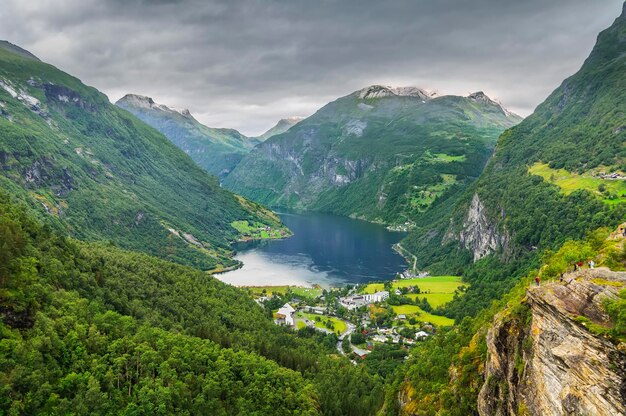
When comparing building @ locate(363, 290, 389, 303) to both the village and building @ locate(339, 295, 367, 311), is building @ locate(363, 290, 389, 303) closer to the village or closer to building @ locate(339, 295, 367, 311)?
the village

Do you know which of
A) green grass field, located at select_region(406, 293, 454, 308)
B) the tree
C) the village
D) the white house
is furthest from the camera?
green grass field, located at select_region(406, 293, 454, 308)

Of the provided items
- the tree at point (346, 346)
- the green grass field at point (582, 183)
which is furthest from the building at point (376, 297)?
the green grass field at point (582, 183)

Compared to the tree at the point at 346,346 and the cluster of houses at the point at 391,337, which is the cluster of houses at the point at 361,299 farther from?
the tree at the point at 346,346

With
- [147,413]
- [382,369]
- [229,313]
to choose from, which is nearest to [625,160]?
[382,369]

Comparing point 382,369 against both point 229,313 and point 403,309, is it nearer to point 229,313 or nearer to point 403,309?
point 229,313

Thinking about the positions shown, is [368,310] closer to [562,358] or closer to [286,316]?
[286,316]

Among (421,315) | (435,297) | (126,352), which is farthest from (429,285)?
(126,352)

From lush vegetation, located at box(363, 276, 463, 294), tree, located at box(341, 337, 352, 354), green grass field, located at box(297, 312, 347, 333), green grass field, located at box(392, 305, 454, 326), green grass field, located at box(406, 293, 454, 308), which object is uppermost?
lush vegetation, located at box(363, 276, 463, 294)

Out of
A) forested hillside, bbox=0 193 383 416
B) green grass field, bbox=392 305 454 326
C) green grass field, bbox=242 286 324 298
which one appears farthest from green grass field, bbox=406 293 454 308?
forested hillside, bbox=0 193 383 416
